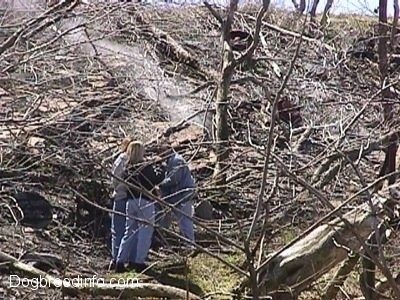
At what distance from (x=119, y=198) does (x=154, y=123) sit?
1447 mm

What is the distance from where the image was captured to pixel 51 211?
25.0ft

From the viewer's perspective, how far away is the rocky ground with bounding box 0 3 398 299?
19.1 feet

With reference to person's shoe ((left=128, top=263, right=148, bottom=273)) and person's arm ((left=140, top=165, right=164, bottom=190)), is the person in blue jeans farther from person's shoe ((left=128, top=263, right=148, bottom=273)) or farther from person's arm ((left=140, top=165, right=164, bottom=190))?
person's shoe ((left=128, top=263, right=148, bottom=273))

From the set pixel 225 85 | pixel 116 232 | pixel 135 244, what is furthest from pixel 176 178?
pixel 225 85

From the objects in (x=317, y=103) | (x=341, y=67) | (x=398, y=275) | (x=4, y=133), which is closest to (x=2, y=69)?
(x=4, y=133)

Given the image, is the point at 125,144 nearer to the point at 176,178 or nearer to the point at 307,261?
the point at 176,178

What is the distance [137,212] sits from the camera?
238 inches

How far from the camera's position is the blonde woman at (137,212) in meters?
6.09

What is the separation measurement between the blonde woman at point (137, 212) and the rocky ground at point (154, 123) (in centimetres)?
23

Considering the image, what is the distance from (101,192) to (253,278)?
178 inches

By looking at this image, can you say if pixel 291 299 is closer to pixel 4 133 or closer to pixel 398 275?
pixel 398 275

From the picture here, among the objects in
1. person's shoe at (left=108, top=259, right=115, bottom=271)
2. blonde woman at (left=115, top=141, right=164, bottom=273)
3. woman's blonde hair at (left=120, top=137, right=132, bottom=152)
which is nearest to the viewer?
blonde woman at (left=115, top=141, right=164, bottom=273)

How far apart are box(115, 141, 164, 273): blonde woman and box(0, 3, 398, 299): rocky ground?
9.1 inches

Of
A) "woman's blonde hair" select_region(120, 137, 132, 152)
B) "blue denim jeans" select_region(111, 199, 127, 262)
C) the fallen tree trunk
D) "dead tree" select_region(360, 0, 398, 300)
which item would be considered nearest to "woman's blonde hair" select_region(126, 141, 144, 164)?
"woman's blonde hair" select_region(120, 137, 132, 152)
